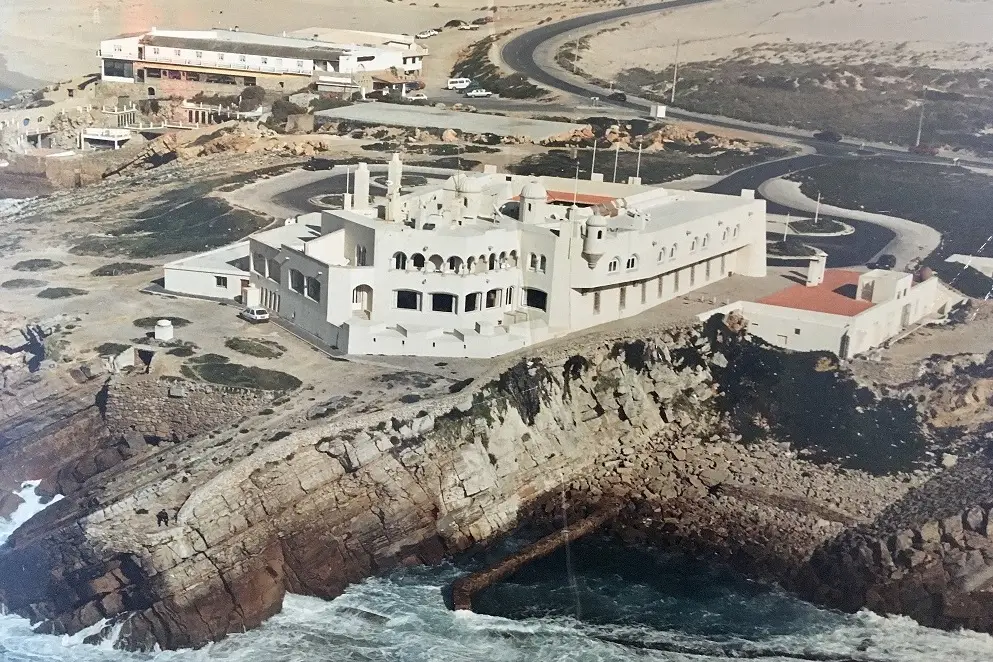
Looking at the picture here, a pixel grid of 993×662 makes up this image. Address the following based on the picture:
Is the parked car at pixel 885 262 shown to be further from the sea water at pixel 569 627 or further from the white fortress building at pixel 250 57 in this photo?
the white fortress building at pixel 250 57

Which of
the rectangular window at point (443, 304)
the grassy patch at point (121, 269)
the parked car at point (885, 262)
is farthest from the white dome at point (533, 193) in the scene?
the parked car at point (885, 262)

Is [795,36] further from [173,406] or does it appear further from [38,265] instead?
[173,406]

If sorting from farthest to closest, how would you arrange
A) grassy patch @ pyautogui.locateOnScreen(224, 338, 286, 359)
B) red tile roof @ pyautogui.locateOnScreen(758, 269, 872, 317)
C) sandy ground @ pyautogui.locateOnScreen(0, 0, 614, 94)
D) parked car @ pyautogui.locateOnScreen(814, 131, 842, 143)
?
parked car @ pyautogui.locateOnScreen(814, 131, 842, 143) → sandy ground @ pyautogui.locateOnScreen(0, 0, 614, 94) → red tile roof @ pyautogui.locateOnScreen(758, 269, 872, 317) → grassy patch @ pyautogui.locateOnScreen(224, 338, 286, 359)

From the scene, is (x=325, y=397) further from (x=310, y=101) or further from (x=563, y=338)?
(x=310, y=101)

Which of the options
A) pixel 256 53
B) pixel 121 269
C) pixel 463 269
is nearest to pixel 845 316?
pixel 463 269

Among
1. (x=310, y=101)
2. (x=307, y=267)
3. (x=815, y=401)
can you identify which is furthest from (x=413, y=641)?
(x=310, y=101)

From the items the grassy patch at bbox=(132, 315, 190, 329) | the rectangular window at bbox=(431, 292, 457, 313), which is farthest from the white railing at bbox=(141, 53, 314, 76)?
the rectangular window at bbox=(431, 292, 457, 313)

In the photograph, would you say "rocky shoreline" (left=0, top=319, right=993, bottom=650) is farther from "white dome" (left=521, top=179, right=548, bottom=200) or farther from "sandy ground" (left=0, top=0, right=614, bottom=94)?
"sandy ground" (left=0, top=0, right=614, bottom=94)
